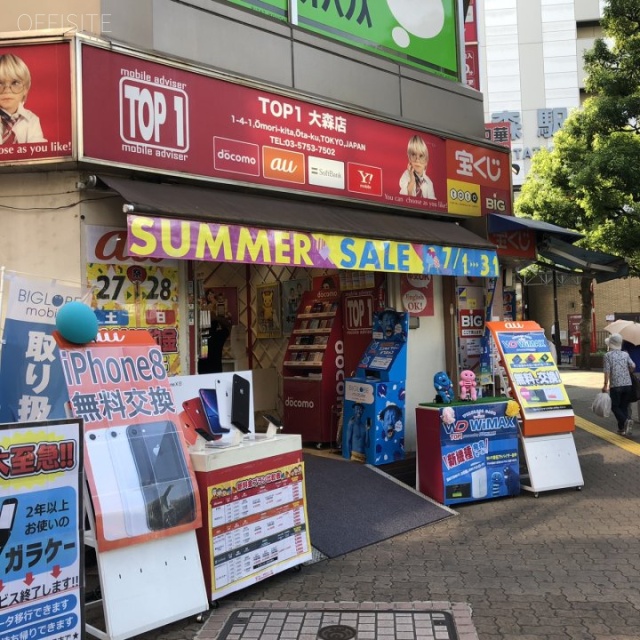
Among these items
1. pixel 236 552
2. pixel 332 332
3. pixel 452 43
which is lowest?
pixel 236 552

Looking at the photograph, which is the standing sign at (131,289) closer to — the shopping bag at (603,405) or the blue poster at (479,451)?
the blue poster at (479,451)

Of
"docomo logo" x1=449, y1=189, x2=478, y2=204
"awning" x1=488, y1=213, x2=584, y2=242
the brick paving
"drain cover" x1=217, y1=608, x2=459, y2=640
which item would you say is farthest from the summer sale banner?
"drain cover" x1=217, y1=608, x2=459, y2=640

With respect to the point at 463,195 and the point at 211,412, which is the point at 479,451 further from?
the point at 463,195

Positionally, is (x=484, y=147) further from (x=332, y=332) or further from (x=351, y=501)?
(x=351, y=501)

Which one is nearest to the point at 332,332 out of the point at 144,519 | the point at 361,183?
the point at 361,183

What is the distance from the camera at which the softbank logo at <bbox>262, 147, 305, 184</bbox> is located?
6.98m

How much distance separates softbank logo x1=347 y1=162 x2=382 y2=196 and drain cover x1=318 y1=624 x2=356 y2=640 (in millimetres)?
5233

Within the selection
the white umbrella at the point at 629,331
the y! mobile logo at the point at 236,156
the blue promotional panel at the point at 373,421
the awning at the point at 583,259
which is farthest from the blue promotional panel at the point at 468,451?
the white umbrella at the point at 629,331

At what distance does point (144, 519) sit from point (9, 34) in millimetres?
4484

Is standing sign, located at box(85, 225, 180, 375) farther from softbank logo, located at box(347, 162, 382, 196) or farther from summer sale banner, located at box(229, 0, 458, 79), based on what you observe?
summer sale banner, located at box(229, 0, 458, 79)

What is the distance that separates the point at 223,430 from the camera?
15.2ft

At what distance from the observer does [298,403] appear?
883 centimetres

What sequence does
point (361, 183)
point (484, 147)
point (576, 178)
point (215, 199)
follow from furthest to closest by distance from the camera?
point (576, 178), point (484, 147), point (361, 183), point (215, 199)

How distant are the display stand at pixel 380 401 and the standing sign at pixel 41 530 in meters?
4.39
